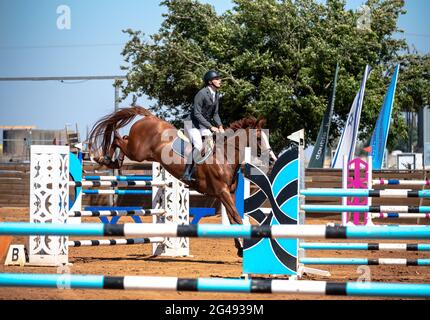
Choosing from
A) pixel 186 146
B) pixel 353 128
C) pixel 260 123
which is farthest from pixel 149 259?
pixel 353 128

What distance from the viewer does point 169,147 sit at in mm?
10258

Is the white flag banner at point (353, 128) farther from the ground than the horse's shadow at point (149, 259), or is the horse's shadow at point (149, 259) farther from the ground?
the white flag banner at point (353, 128)

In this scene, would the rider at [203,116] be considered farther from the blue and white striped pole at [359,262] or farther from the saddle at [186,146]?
the blue and white striped pole at [359,262]

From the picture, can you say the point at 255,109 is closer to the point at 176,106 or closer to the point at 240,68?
the point at 240,68

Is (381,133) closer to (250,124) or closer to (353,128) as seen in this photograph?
(353,128)

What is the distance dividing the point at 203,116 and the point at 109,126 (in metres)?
2.46

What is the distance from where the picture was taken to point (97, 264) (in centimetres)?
860

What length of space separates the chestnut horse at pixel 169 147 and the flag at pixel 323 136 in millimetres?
8896

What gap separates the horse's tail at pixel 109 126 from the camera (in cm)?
1125

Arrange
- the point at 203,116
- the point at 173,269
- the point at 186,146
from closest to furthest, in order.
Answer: the point at 173,269, the point at 203,116, the point at 186,146

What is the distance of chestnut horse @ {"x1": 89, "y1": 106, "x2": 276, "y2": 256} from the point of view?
945cm

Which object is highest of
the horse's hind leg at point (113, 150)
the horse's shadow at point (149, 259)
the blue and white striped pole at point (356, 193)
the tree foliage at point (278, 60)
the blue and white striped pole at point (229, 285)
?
the tree foliage at point (278, 60)

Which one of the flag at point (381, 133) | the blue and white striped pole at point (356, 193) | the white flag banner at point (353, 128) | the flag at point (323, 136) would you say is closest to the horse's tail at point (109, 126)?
the blue and white striped pole at point (356, 193)

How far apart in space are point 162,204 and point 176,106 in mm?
13689
